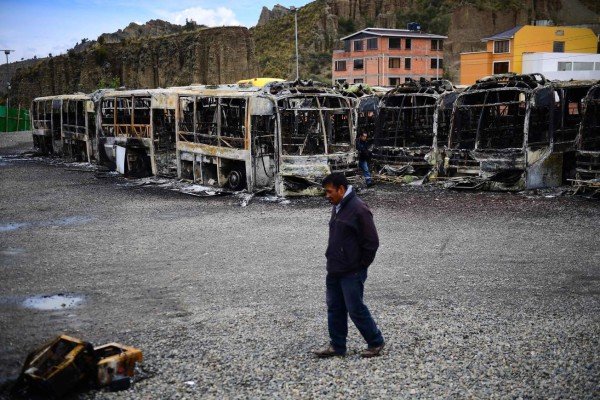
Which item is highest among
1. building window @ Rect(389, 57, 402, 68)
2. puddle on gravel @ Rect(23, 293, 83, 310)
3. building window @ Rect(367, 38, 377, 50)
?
building window @ Rect(367, 38, 377, 50)

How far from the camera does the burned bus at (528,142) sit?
16.0 metres

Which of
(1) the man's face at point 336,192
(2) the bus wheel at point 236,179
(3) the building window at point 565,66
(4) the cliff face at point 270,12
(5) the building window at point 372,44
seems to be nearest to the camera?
(1) the man's face at point 336,192

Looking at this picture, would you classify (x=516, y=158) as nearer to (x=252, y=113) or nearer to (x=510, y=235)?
(x=510, y=235)

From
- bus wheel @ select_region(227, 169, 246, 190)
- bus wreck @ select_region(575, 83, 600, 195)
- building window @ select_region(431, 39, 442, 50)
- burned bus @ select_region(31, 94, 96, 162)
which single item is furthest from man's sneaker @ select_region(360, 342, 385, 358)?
building window @ select_region(431, 39, 442, 50)

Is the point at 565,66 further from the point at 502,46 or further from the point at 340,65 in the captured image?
the point at 340,65

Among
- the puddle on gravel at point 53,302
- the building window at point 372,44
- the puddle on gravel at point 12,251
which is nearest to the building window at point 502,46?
the building window at point 372,44

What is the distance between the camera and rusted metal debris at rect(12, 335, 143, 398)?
198 inches

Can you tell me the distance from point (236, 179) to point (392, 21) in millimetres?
98962

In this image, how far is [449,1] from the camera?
338 feet

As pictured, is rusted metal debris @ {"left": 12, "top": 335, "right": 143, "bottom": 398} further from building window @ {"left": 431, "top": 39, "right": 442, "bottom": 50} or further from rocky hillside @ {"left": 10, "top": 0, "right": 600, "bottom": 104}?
building window @ {"left": 431, "top": 39, "right": 442, "bottom": 50}

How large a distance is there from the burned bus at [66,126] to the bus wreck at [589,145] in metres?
18.5

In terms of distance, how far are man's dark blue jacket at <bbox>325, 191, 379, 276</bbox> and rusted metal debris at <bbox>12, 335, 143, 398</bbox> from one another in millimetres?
2092

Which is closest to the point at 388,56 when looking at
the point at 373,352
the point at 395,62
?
the point at 395,62

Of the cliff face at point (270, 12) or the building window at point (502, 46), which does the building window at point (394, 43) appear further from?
the cliff face at point (270, 12)
